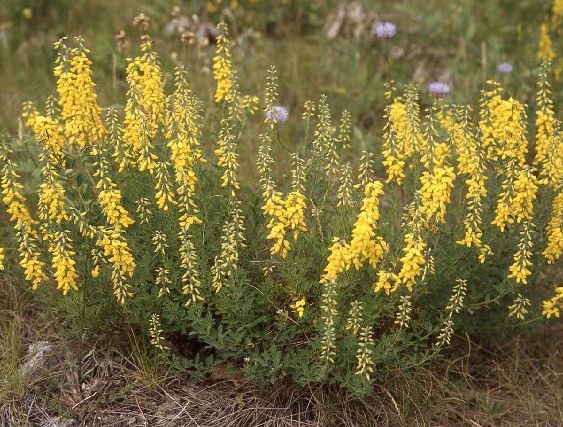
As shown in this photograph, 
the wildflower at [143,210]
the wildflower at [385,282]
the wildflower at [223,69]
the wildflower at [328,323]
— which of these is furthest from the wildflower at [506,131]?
the wildflower at [143,210]

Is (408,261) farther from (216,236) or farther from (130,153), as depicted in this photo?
(130,153)

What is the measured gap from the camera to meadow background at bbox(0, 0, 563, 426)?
3.81 meters

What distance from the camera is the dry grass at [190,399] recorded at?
3732 millimetres

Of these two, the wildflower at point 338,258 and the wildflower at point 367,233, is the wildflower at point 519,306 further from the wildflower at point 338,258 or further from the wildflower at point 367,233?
the wildflower at point 338,258

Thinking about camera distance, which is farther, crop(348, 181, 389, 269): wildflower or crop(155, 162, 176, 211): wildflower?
crop(155, 162, 176, 211): wildflower

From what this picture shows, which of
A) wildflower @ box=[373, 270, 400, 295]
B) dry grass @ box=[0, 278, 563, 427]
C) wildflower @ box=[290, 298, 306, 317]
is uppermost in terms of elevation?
wildflower @ box=[373, 270, 400, 295]

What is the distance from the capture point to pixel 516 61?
6676 mm

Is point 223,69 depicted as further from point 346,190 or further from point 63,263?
point 63,263

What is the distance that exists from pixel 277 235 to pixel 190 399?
3.40ft

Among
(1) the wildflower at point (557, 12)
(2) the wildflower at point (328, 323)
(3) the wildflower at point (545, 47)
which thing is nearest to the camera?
(2) the wildflower at point (328, 323)

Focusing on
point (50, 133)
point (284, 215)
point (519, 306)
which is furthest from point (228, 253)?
point (519, 306)

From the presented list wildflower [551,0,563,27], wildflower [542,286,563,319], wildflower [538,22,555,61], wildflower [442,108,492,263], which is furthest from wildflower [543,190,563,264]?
wildflower [551,0,563,27]

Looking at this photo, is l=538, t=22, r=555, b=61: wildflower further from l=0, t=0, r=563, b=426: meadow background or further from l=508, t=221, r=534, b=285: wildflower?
l=508, t=221, r=534, b=285: wildflower

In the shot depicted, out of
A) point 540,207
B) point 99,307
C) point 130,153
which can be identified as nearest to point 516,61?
point 540,207
